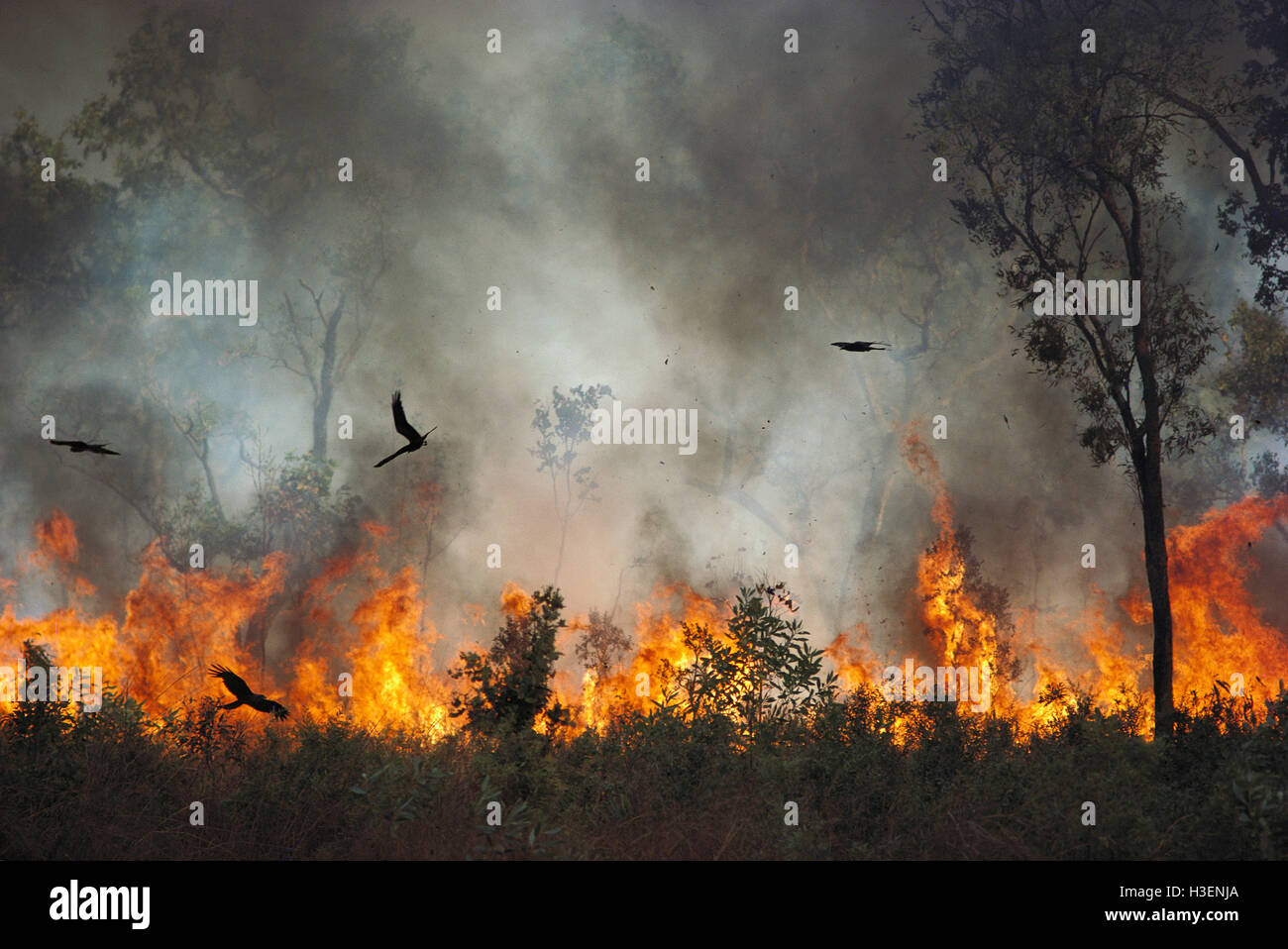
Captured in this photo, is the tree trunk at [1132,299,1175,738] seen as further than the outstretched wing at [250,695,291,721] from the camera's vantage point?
Yes

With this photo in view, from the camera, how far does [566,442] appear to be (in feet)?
88.1

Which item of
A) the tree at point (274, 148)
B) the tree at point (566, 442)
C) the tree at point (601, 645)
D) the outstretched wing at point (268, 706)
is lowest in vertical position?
the outstretched wing at point (268, 706)

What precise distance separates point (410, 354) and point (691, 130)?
9.93m

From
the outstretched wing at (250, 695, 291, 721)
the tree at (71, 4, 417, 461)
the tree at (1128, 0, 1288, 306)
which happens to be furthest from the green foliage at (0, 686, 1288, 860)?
the tree at (71, 4, 417, 461)

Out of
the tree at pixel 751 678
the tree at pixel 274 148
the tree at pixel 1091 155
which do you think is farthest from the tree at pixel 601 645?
Answer: the tree at pixel 751 678

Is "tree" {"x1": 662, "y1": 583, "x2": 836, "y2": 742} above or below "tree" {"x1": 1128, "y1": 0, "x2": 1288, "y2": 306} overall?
below

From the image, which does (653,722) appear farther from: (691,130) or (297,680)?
(691,130)

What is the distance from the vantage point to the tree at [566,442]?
2661cm

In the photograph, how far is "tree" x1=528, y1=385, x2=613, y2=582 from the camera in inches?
1048

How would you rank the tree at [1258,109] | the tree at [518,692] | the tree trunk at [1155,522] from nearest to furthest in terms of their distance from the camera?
1. the tree at [518,692]
2. the tree trunk at [1155,522]
3. the tree at [1258,109]

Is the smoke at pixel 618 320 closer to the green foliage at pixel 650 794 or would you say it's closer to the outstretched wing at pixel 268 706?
the green foliage at pixel 650 794

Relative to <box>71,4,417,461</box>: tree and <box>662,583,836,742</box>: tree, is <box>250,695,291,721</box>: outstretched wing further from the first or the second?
<box>71,4,417,461</box>: tree
